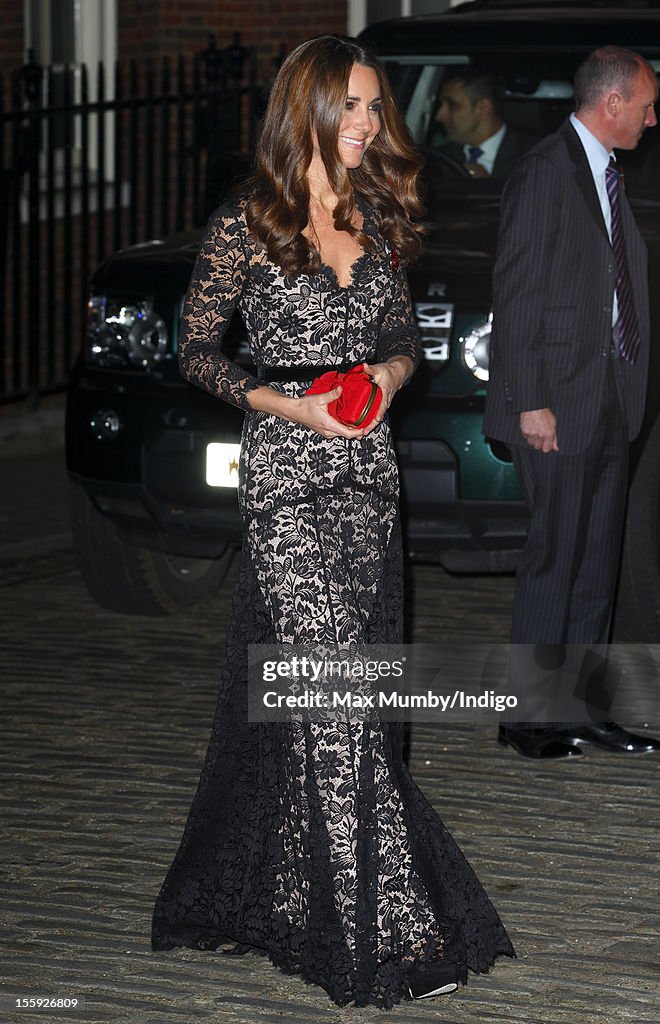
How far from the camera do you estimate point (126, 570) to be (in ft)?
25.5

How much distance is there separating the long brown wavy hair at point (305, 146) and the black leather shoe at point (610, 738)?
224 centimetres

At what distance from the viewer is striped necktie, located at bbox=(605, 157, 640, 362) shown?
5996 mm

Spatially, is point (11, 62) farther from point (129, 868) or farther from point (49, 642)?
point (129, 868)

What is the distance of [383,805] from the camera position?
4.25 meters

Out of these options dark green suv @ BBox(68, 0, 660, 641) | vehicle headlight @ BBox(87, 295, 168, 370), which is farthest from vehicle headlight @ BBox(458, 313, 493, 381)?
vehicle headlight @ BBox(87, 295, 168, 370)

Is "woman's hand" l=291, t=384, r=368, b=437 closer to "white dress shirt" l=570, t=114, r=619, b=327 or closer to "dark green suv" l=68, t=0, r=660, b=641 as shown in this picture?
"white dress shirt" l=570, t=114, r=619, b=327

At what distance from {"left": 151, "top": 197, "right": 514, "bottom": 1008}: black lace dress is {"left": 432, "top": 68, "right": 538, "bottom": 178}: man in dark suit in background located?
3422 millimetres

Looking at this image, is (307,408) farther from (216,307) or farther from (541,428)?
(541,428)

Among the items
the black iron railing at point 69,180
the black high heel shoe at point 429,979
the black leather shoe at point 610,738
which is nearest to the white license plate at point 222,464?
the black leather shoe at point 610,738

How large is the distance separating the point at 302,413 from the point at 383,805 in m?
0.82

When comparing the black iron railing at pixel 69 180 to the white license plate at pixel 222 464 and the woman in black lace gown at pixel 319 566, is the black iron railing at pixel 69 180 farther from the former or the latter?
the woman in black lace gown at pixel 319 566

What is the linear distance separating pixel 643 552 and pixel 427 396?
3.04 feet

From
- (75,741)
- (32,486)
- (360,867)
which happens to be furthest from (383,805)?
(32,486)

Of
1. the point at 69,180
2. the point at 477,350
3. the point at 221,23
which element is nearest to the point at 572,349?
the point at 477,350
